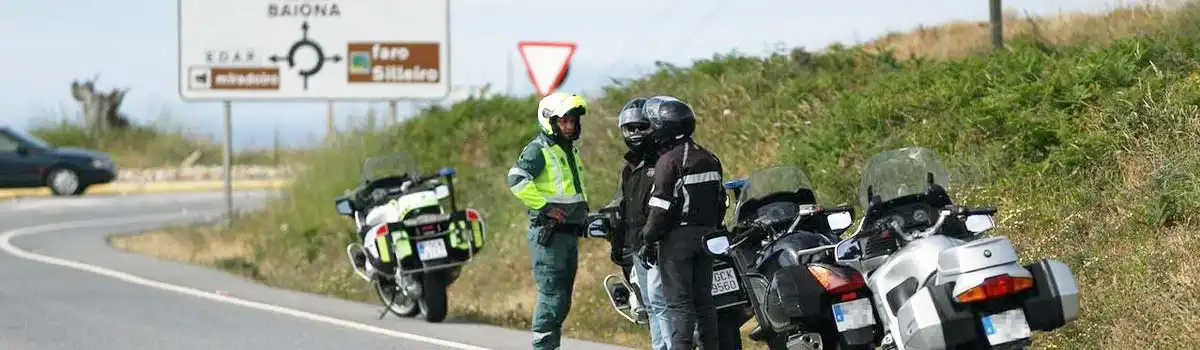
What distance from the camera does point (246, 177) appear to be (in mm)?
43000

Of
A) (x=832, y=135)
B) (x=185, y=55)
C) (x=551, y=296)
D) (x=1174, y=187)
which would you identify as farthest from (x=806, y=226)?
(x=185, y=55)

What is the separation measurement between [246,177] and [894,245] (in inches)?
1381

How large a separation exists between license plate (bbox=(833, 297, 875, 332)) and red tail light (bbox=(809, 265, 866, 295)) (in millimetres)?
65

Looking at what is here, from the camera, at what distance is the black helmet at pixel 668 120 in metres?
9.66

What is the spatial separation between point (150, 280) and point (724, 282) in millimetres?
10132

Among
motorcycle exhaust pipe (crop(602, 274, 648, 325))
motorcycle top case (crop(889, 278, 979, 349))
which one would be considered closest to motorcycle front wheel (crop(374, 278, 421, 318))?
motorcycle exhaust pipe (crop(602, 274, 648, 325))

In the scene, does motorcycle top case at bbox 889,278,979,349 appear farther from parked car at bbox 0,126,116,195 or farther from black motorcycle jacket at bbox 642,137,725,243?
parked car at bbox 0,126,116,195

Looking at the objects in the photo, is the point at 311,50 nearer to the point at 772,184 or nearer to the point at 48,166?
the point at 48,166

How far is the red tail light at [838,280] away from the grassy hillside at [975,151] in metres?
1.72

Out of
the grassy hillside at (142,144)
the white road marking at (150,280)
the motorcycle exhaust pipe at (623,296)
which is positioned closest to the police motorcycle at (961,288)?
the motorcycle exhaust pipe at (623,296)

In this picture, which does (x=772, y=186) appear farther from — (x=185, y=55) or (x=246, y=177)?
(x=246, y=177)

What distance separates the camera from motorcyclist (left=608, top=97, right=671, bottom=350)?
9836 mm

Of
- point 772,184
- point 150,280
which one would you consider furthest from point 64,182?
point 772,184

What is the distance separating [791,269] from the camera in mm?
9195
